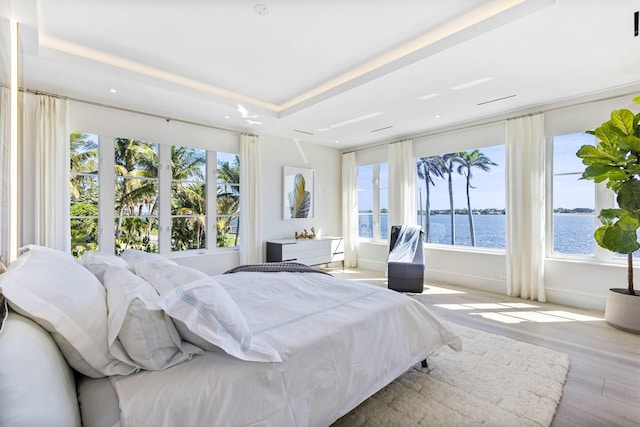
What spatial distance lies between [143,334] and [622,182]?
13.8 feet

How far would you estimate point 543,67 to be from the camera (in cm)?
300

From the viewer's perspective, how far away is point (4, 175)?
1.72 m

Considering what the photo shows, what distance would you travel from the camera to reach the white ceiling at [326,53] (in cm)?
231

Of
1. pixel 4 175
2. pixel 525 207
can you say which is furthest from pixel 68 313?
pixel 525 207

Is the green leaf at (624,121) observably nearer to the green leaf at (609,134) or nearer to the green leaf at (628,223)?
the green leaf at (609,134)

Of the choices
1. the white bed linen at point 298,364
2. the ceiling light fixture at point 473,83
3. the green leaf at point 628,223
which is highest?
the ceiling light fixture at point 473,83

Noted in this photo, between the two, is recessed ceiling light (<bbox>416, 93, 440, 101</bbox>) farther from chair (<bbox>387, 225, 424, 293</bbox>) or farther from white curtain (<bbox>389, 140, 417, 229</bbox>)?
chair (<bbox>387, 225, 424, 293</bbox>)

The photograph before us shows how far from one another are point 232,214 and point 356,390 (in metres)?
3.97

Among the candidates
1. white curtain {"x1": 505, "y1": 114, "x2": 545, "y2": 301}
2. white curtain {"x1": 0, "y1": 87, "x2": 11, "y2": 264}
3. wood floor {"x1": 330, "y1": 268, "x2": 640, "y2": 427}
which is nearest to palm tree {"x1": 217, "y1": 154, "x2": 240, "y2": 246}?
white curtain {"x1": 0, "y1": 87, "x2": 11, "y2": 264}

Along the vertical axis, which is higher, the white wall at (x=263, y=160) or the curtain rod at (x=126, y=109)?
the curtain rod at (x=126, y=109)

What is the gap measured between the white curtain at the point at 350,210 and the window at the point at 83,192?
435 centimetres

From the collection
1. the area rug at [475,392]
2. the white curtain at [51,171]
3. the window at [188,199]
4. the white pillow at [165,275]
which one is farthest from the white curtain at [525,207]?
the white curtain at [51,171]

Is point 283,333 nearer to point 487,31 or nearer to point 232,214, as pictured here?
point 487,31

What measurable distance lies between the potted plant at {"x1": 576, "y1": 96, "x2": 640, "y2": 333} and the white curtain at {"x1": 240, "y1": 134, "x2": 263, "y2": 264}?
426 cm
